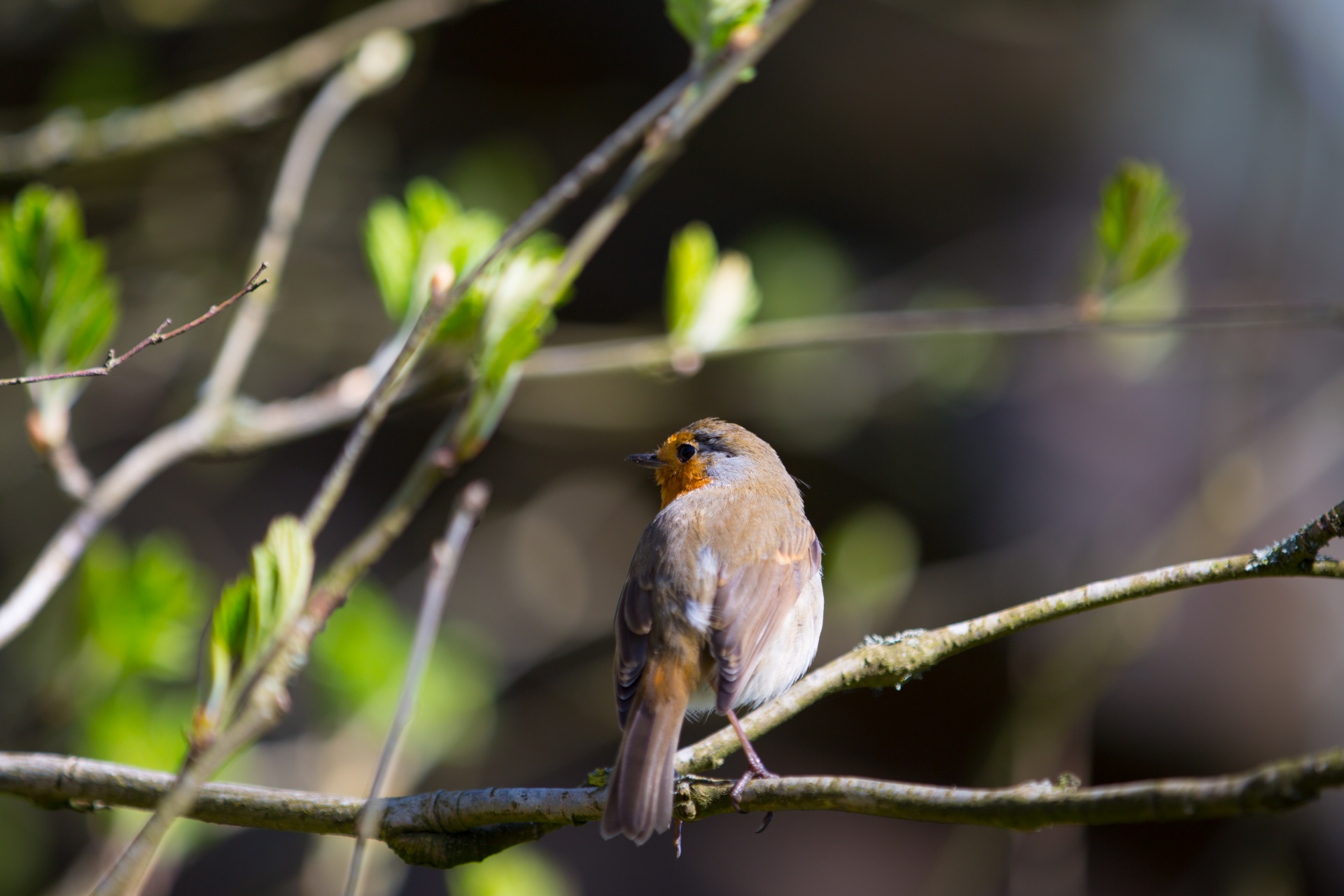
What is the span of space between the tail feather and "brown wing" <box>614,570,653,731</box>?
6.3 inches

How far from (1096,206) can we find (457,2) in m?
4.08

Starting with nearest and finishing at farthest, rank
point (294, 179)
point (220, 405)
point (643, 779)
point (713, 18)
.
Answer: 1. point (643, 779)
2. point (713, 18)
3. point (220, 405)
4. point (294, 179)

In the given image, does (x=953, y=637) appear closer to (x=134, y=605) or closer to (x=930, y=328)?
(x=930, y=328)

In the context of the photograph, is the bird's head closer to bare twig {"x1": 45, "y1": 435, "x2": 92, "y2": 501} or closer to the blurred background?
the blurred background

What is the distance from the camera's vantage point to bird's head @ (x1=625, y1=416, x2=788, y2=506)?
296cm

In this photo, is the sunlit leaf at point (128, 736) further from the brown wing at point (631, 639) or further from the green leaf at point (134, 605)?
the brown wing at point (631, 639)

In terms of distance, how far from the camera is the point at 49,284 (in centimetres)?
193

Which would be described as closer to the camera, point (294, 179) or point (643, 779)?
point (643, 779)

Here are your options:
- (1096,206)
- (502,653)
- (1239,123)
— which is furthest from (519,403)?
(1239,123)

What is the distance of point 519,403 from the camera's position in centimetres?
538

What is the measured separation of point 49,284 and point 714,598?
153 cm

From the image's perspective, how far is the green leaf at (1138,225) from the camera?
7.30 ft

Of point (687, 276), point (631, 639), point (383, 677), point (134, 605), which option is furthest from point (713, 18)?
point (383, 677)

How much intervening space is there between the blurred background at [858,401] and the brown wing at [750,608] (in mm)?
1165
